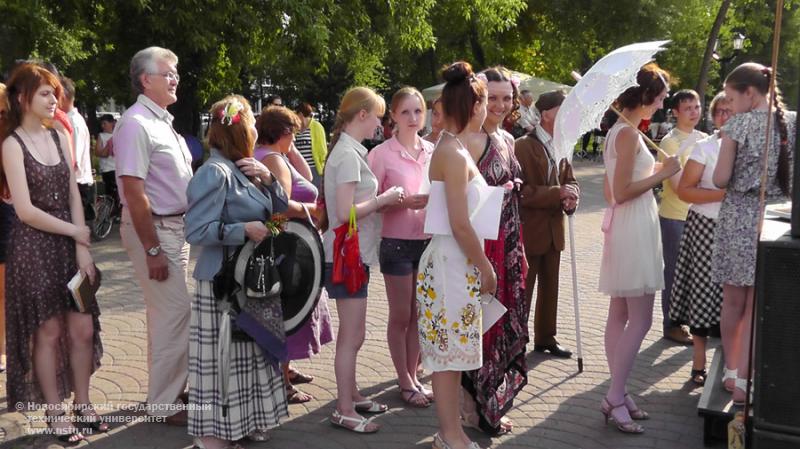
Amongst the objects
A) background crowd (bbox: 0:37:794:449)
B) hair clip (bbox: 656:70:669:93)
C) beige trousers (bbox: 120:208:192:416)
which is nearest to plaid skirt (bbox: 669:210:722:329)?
background crowd (bbox: 0:37:794:449)

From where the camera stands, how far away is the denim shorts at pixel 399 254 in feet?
16.2

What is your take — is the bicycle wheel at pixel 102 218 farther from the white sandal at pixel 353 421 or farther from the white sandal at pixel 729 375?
the white sandal at pixel 729 375

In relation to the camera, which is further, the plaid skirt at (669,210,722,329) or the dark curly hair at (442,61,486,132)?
the plaid skirt at (669,210,722,329)

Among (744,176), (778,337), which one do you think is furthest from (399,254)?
(778,337)

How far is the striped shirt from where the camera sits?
10359 mm

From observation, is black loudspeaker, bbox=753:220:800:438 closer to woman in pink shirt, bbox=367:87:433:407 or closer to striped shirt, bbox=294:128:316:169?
woman in pink shirt, bbox=367:87:433:407

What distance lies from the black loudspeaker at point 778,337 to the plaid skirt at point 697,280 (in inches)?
111

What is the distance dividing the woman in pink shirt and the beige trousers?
120cm

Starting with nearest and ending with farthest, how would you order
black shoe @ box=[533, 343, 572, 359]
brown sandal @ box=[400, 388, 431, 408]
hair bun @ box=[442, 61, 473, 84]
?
hair bun @ box=[442, 61, 473, 84]
brown sandal @ box=[400, 388, 431, 408]
black shoe @ box=[533, 343, 572, 359]

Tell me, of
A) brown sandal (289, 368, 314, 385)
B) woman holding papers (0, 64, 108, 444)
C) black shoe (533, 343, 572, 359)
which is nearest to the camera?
woman holding papers (0, 64, 108, 444)

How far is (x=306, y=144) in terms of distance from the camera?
10.4 metres

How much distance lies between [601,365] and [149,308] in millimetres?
3205

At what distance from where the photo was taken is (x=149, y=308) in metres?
4.70

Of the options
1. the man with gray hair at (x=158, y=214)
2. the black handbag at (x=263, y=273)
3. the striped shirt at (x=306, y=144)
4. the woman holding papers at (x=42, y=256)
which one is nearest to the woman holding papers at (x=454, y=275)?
the black handbag at (x=263, y=273)
